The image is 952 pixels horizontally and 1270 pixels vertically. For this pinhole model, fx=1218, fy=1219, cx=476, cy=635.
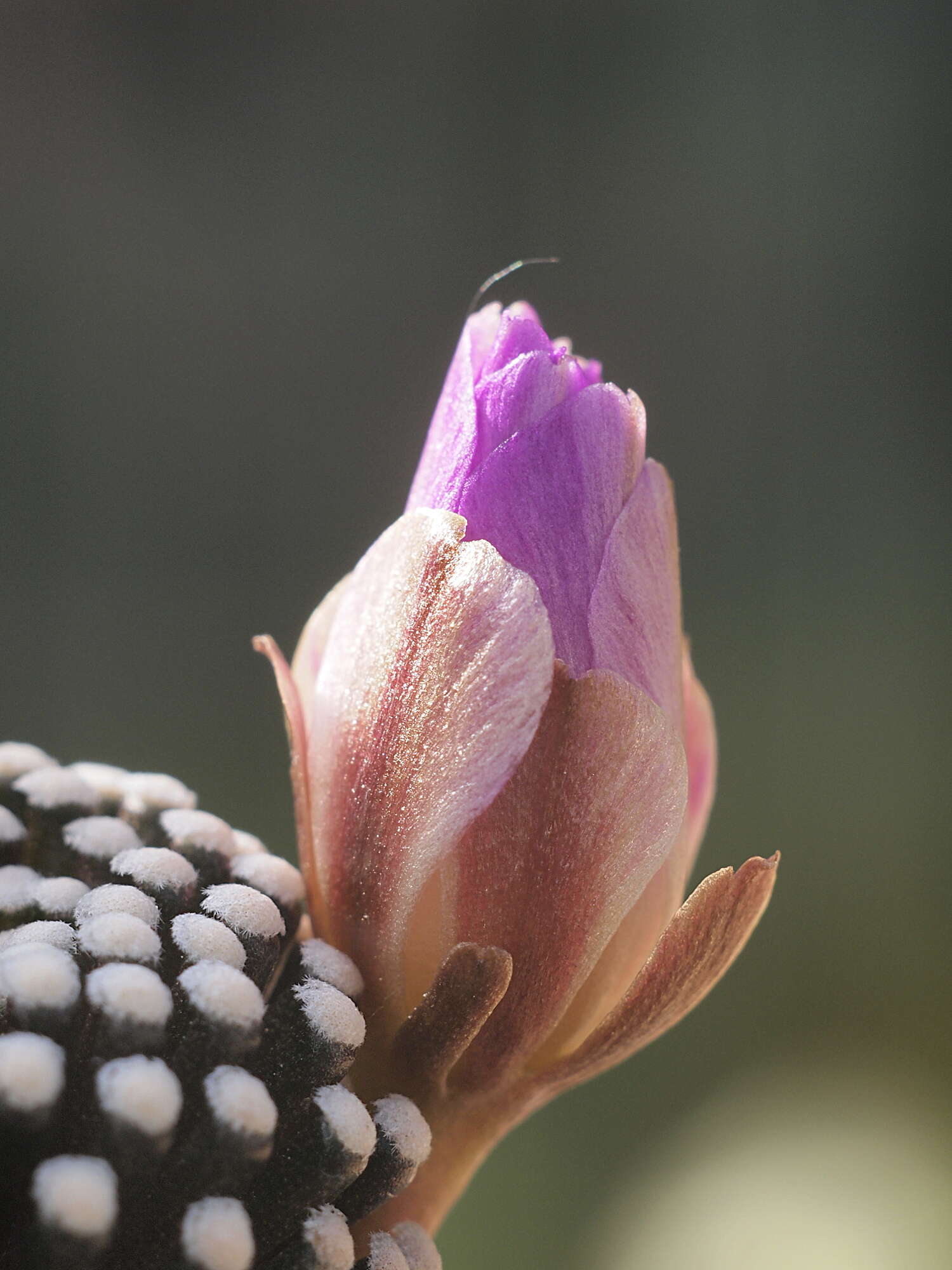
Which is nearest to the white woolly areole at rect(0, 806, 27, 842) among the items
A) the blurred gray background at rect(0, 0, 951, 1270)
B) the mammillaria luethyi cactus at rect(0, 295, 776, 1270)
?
the mammillaria luethyi cactus at rect(0, 295, 776, 1270)

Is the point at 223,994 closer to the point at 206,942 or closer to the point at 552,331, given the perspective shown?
the point at 206,942

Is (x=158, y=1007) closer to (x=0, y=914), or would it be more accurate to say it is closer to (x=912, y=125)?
(x=0, y=914)

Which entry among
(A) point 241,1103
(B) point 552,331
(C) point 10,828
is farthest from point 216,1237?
(B) point 552,331

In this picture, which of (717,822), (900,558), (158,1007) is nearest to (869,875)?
(717,822)

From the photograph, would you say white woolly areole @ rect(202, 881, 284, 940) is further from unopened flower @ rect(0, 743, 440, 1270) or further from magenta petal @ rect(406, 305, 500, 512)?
magenta petal @ rect(406, 305, 500, 512)

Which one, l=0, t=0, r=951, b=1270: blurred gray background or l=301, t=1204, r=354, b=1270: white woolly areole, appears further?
l=0, t=0, r=951, b=1270: blurred gray background

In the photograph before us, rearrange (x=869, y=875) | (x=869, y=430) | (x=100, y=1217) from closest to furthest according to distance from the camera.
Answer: (x=100, y=1217) → (x=869, y=875) → (x=869, y=430)
